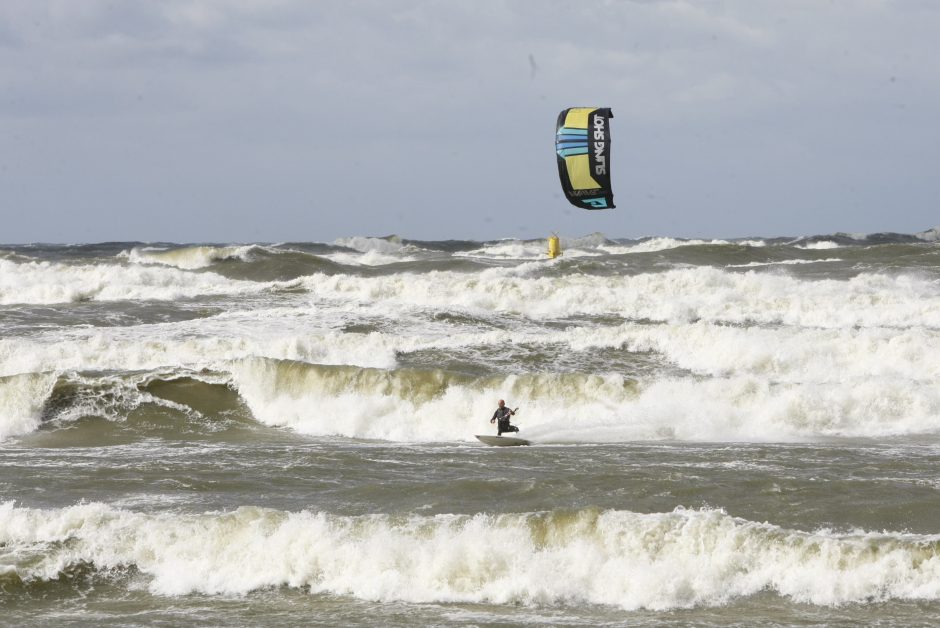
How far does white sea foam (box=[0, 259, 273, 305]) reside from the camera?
35.3 metres

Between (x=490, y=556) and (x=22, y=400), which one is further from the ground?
(x=22, y=400)

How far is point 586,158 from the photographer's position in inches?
819

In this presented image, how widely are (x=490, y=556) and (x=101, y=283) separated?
2871 cm

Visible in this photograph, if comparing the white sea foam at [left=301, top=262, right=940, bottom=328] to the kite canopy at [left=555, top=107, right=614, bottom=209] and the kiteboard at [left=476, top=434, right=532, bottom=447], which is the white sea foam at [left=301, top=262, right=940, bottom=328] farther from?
the kiteboard at [left=476, top=434, right=532, bottom=447]

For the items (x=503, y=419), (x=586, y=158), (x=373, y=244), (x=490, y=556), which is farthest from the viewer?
(x=373, y=244)

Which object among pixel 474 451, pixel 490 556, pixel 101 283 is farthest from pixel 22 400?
pixel 101 283

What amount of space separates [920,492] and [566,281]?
21.4 m

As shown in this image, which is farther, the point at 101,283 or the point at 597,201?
the point at 101,283

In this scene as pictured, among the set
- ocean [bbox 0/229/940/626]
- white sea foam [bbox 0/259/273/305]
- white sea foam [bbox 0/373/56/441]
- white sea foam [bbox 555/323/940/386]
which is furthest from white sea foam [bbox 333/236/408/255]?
white sea foam [bbox 0/373/56/441]

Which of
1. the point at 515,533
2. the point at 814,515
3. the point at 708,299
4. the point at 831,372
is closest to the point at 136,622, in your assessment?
the point at 515,533

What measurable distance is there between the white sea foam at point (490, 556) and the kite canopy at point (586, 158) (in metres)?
10.5

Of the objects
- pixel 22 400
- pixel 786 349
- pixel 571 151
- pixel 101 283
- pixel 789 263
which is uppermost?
pixel 571 151

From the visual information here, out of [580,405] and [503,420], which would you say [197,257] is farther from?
[503,420]

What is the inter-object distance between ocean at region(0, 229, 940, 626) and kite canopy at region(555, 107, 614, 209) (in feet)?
10.1
